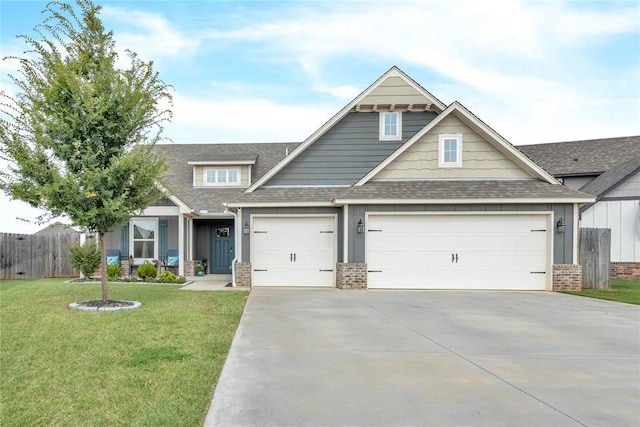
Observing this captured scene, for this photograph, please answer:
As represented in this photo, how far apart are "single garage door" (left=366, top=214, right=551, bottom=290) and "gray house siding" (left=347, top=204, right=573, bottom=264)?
0.78 ft

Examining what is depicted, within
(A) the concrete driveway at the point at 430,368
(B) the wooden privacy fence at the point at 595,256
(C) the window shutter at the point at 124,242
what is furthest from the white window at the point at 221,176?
(B) the wooden privacy fence at the point at 595,256

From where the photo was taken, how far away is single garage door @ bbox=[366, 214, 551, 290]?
1217cm

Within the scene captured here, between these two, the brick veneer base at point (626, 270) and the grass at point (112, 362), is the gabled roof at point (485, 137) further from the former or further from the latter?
the brick veneer base at point (626, 270)

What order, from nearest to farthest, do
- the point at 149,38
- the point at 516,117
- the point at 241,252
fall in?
the point at 149,38 < the point at 241,252 < the point at 516,117

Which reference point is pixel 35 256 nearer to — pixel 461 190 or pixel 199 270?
pixel 199 270

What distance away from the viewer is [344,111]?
13750mm

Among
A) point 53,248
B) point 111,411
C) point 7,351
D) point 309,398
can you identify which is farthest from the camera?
point 53,248

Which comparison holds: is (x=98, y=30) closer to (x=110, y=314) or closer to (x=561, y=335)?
(x=110, y=314)

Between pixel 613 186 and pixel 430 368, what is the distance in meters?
18.1

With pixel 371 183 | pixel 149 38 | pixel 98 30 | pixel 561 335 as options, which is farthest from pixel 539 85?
pixel 98 30

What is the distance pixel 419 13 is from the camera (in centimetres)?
1228

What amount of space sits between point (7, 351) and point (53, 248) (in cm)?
1271

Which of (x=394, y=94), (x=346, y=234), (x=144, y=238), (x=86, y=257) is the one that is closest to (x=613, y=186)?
(x=394, y=94)

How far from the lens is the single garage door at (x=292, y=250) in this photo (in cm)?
1288
